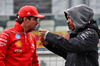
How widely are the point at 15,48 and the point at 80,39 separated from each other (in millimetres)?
1004

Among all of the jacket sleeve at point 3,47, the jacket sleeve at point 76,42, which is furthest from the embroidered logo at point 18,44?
the jacket sleeve at point 76,42

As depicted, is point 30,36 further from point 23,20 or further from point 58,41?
point 58,41

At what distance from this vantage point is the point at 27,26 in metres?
Answer: 2.86

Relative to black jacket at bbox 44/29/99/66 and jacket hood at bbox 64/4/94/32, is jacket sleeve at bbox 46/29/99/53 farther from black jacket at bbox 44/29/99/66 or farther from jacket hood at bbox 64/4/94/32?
jacket hood at bbox 64/4/94/32

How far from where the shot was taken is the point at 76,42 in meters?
2.12

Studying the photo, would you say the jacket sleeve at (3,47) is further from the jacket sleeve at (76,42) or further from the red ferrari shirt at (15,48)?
the jacket sleeve at (76,42)

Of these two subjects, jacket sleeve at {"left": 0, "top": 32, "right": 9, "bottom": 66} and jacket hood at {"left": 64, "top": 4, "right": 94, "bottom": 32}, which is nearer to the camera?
jacket hood at {"left": 64, "top": 4, "right": 94, "bottom": 32}

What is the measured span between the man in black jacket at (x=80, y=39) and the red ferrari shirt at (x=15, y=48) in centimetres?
64

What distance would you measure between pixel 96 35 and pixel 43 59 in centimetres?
364

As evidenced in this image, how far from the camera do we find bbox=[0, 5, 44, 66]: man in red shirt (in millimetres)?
2674

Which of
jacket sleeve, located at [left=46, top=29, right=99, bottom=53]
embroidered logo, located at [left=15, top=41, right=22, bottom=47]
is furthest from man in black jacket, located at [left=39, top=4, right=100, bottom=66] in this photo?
embroidered logo, located at [left=15, top=41, right=22, bottom=47]

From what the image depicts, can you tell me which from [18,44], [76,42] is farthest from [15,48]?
[76,42]

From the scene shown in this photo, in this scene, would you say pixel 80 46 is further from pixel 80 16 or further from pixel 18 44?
pixel 18 44

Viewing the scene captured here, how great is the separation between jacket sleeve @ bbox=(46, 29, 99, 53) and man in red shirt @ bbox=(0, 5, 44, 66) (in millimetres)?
766
